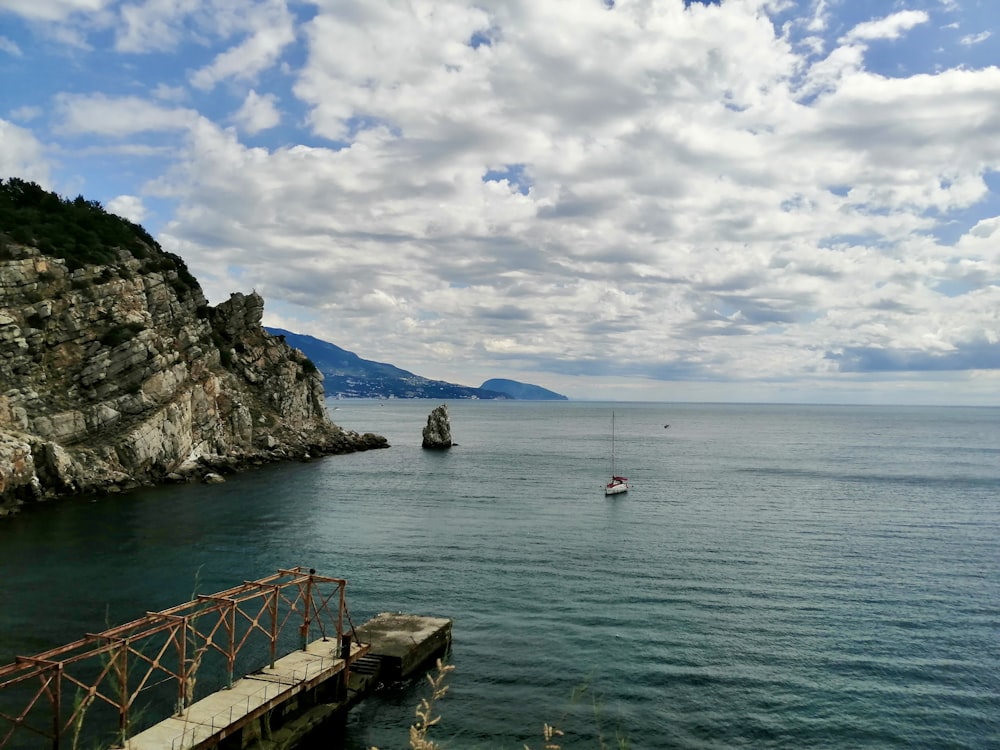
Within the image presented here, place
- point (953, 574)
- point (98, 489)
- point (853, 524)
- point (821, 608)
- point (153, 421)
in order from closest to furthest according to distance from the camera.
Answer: point (821, 608) < point (953, 574) < point (853, 524) < point (98, 489) < point (153, 421)

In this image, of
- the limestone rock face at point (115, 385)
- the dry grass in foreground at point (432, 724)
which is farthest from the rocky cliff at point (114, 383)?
the dry grass in foreground at point (432, 724)

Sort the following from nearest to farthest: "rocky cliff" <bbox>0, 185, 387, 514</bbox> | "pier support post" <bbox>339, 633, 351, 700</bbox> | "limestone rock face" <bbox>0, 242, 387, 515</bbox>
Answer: "pier support post" <bbox>339, 633, 351, 700</bbox> < "limestone rock face" <bbox>0, 242, 387, 515</bbox> < "rocky cliff" <bbox>0, 185, 387, 514</bbox>

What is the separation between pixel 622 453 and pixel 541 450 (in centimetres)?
1854

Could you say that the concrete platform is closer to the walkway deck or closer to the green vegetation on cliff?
the walkway deck

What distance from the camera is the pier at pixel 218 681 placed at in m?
22.8

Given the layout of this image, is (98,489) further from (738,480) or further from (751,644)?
(738,480)

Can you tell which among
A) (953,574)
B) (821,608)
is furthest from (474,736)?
(953,574)

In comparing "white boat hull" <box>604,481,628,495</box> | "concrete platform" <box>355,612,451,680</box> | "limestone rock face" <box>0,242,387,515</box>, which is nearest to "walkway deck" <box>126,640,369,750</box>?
"concrete platform" <box>355,612,451,680</box>

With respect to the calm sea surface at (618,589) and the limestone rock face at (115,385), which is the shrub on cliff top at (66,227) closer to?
the limestone rock face at (115,385)

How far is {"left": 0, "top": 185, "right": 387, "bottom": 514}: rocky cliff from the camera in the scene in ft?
250

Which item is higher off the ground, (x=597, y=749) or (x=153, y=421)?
(x=153, y=421)

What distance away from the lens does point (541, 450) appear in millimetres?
160875

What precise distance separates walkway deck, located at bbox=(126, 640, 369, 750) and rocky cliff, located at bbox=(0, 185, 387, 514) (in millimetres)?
51198

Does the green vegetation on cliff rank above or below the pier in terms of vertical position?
above
